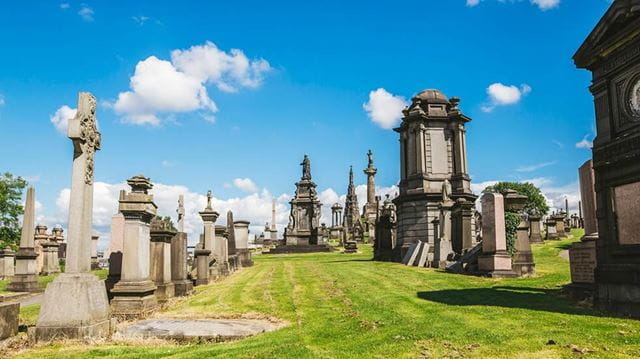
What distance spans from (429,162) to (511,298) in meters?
19.0

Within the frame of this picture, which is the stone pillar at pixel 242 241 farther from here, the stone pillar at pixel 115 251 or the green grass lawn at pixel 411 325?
the stone pillar at pixel 115 251

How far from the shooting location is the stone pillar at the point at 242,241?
2773 centimetres

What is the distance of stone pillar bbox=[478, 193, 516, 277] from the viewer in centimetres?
1567

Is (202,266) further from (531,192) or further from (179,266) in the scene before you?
(531,192)

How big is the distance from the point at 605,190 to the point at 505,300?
2999 mm

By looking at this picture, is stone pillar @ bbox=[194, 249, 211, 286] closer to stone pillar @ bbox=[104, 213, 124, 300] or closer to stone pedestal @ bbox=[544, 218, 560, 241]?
stone pillar @ bbox=[104, 213, 124, 300]

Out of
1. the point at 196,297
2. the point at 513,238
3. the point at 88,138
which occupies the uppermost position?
the point at 88,138

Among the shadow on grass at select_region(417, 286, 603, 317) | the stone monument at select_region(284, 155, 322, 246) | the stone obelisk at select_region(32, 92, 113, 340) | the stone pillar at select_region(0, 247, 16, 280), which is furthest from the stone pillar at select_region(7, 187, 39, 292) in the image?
the stone monument at select_region(284, 155, 322, 246)

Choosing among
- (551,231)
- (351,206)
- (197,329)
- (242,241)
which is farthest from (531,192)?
(197,329)

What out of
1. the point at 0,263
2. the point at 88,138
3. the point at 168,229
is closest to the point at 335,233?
the point at 0,263

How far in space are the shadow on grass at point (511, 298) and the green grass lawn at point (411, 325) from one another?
0.02m

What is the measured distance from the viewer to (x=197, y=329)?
318 inches

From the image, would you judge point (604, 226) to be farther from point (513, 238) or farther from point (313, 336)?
point (513, 238)

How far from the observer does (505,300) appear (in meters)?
10.2
